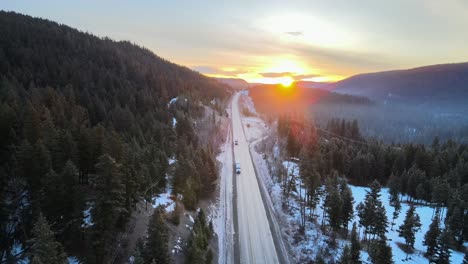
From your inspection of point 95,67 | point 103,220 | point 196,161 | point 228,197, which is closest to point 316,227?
point 228,197

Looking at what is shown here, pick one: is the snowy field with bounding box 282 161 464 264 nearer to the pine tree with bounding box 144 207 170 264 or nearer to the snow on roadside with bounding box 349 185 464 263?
the snow on roadside with bounding box 349 185 464 263

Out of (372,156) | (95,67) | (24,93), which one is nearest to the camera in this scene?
(24,93)

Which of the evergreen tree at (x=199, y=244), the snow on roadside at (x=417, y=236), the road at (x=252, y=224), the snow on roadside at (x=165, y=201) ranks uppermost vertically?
the snow on roadside at (x=165, y=201)

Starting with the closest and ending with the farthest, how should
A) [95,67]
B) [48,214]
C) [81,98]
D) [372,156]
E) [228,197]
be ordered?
1. [48,214]
2. [228,197]
3. [81,98]
4. [372,156]
5. [95,67]

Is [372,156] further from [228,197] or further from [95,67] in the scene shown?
[95,67]

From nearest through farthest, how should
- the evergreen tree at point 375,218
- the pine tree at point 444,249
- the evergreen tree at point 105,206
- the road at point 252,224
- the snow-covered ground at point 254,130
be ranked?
the evergreen tree at point 105,206, the pine tree at point 444,249, the road at point 252,224, the evergreen tree at point 375,218, the snow-covered ground at point 254,130

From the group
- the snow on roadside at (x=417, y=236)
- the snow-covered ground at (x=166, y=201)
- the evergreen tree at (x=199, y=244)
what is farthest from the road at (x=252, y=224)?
the snow on roadside at (x=417, y=236)

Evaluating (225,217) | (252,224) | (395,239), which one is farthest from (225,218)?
(395,239)

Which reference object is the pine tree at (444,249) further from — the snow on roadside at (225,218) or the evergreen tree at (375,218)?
the snow on roadside at (225,218)

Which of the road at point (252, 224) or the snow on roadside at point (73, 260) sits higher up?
the snow on roadside at point (73, 260)

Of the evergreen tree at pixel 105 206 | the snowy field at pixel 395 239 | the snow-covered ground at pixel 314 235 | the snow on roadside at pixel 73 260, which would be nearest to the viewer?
the evergreen tree at pixel 105 206
